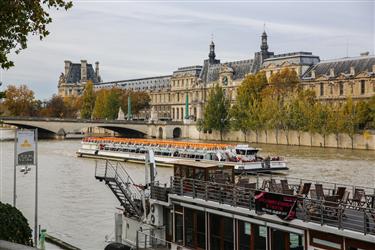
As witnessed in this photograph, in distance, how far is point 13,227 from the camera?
45.1ft

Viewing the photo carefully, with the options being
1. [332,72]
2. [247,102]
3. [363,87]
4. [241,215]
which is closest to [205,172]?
[241,215]

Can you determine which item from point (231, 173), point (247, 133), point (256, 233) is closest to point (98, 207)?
point (231, 173)

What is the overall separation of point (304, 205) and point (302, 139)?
63587 mm

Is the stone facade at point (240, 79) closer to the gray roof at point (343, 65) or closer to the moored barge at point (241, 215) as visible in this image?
the gray roof at point (343, 65)

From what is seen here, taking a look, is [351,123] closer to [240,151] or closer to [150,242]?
[240,151]

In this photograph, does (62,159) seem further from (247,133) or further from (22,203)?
(247,133)

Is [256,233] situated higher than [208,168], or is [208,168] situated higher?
[208,168]

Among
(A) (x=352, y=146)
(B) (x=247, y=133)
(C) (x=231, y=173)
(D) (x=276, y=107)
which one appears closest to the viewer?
(C) (x=231, y=173)

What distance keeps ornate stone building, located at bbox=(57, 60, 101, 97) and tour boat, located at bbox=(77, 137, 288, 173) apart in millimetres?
118325

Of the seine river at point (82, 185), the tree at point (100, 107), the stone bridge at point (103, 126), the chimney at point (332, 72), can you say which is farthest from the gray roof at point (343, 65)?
the tree at point (100, 107)

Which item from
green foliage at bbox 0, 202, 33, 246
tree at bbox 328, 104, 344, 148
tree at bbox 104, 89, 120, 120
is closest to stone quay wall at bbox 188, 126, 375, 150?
tree at bbox 328, 104, 344, 148

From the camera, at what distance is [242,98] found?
283 ft

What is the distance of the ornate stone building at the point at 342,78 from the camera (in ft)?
262

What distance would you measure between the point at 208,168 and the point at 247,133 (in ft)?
225
